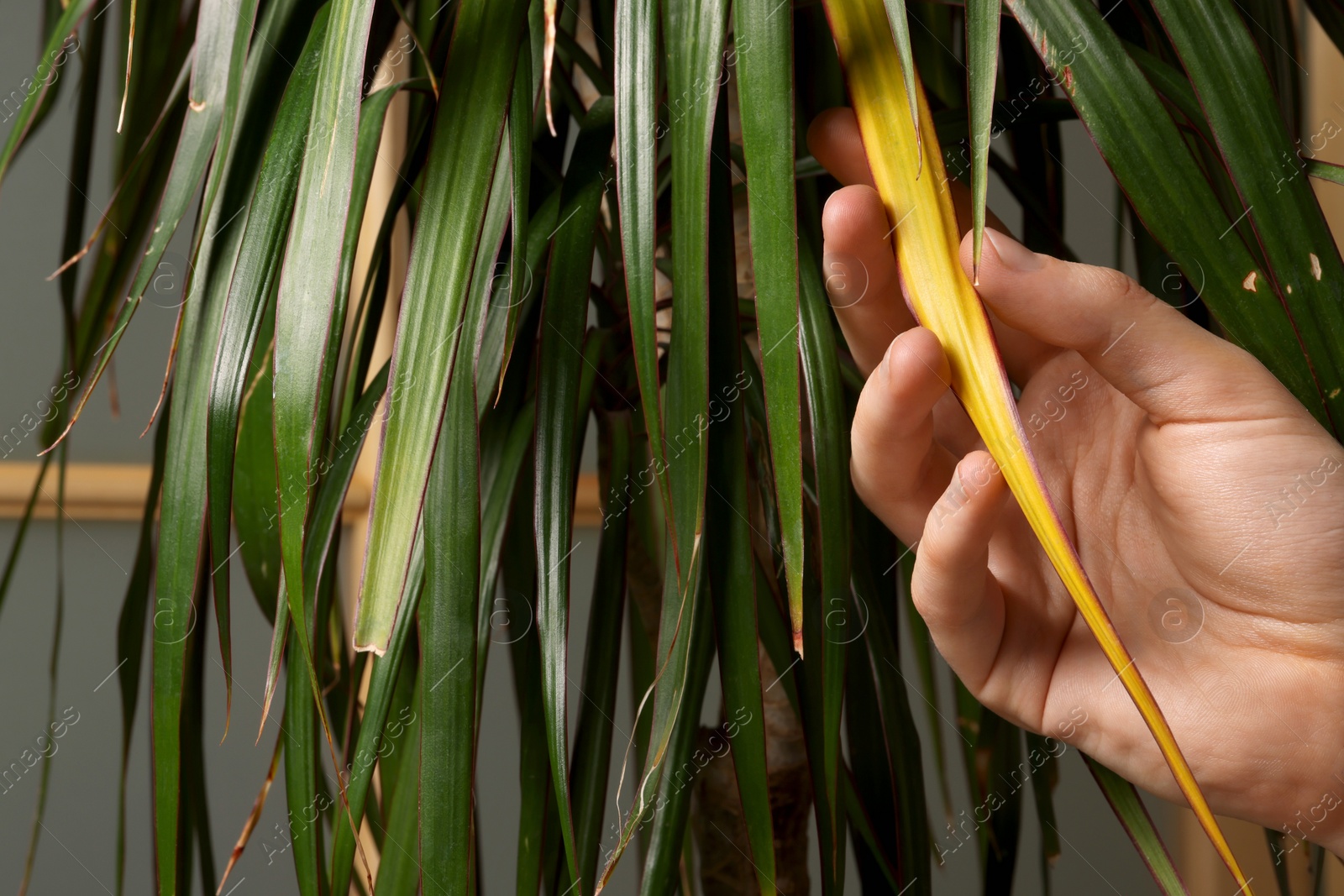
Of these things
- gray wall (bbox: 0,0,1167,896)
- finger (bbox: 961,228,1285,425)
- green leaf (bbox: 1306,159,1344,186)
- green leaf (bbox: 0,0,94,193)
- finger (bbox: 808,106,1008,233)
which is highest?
green leaf (bbox: 0,0,94,193)

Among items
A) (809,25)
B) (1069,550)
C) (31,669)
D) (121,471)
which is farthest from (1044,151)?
(31,669)

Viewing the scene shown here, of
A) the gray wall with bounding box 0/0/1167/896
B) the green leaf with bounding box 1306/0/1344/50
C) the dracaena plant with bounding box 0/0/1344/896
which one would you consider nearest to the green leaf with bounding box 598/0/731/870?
the dracaena plant with bounding box 0/0/1344/896

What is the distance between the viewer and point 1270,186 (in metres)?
0.30

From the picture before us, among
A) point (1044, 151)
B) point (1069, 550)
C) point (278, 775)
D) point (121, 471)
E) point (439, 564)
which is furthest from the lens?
point (278, 775)

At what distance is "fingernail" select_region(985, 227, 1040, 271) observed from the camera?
318 mm

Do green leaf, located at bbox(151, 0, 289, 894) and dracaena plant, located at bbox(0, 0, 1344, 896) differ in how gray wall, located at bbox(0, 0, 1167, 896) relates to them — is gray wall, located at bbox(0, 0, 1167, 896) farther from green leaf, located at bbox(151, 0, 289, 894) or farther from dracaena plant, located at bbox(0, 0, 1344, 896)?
green leaf, located at bbox(151, 0, 289, 894)

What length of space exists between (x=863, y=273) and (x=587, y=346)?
0.16 meters

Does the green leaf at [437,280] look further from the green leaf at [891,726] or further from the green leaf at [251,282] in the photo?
the green leaf at [891,726]

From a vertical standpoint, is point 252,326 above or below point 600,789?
above

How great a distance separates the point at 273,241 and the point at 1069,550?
293 millimetres

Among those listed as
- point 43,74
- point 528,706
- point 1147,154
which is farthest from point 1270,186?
point 43,74

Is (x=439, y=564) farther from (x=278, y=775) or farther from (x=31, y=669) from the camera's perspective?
(x=278, y=775)

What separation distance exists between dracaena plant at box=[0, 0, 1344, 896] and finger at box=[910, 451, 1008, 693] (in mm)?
37

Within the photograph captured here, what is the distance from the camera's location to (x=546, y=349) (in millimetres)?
366
